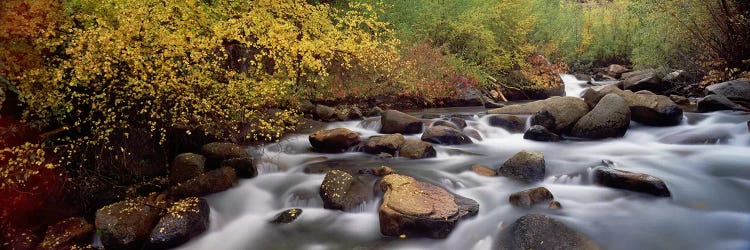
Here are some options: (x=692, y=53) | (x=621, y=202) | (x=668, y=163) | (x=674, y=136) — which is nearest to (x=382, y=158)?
(x=621, y=202)

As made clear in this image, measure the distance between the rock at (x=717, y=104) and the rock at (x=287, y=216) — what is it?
39.5 ft

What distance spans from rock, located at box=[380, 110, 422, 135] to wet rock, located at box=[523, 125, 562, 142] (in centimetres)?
287

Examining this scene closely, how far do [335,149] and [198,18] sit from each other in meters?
4.40

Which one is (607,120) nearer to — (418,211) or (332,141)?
(332,141)

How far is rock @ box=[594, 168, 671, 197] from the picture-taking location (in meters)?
6.84

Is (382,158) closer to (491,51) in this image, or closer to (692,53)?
(491,51)

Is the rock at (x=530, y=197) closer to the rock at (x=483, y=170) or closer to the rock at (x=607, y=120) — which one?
the rock at (x=483, y=170)

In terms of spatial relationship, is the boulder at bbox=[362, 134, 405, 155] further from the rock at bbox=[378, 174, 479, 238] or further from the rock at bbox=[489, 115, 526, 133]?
the rock at bbox=[489, 115, 526, 133]

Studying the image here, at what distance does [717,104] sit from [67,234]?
15321mm

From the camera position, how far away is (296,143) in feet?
33.8

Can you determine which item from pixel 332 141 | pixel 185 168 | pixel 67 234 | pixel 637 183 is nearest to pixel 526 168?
pixel 637 183

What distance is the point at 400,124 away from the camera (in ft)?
38.1

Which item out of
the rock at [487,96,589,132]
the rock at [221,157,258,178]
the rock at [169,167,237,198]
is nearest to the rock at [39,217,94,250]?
the rock at [169,167,237,198]

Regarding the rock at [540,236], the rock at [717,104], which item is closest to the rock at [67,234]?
the rock at [540,236]
